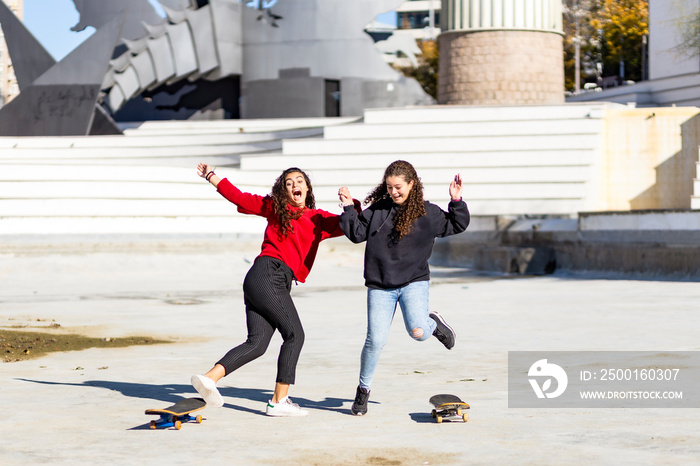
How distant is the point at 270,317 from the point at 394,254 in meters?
0.84

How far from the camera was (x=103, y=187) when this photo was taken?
2522cm

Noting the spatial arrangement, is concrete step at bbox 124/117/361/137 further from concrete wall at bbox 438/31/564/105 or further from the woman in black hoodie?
the woman in black hoodie

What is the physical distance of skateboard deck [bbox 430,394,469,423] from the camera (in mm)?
5973

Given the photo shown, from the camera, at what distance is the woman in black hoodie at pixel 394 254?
6312 mm

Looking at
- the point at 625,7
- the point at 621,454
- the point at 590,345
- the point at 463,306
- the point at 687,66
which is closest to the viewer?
the point at 621,454

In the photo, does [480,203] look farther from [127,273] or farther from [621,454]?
[621,454]

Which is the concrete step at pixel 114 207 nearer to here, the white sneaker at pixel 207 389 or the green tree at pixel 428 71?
the white sneaker at pixel 207 389

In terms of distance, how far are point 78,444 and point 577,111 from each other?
25.0 metres

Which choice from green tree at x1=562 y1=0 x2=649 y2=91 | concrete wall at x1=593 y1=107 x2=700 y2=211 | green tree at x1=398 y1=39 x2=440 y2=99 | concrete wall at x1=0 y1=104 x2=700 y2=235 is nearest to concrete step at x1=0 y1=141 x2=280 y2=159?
concrete wall at x1=0 y1=104 x2=700 y2=235

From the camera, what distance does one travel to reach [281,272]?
6508mm

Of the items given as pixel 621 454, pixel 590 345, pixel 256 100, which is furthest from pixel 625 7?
pixel 621 454

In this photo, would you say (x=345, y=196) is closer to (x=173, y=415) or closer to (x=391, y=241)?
(x=391, y=241)

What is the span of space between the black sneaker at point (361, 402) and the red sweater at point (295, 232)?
0.78 meters

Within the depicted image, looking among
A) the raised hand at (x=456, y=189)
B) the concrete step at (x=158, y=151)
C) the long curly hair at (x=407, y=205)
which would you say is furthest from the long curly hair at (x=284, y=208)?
the concrete step at (x=158, y=151)
